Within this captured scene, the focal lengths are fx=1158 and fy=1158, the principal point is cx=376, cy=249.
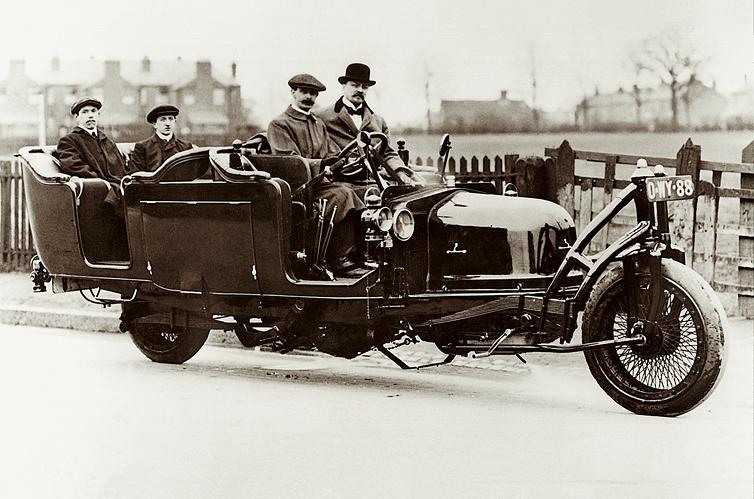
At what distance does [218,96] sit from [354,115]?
25.1 inches

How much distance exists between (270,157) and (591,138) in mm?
2047

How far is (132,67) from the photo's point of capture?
14.3ft

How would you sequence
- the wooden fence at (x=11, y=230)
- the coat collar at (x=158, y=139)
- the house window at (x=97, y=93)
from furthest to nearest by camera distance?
1. the wooden fence at (x=11, y=230)
2. the coat collar at (x=158, y=139)
3. the house window at (x=97, y=93)

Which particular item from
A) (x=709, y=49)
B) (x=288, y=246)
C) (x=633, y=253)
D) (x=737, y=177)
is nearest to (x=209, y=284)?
(x=288, y=246)

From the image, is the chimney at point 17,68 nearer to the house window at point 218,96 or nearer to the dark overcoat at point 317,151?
the house window at point 218,96

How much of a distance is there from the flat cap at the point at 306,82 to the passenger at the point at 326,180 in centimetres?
48

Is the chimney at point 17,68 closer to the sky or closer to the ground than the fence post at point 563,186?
closer to the sky

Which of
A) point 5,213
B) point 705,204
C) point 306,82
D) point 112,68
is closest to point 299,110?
point 306,82

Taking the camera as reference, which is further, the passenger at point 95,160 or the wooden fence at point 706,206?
the wooden fence at point 706,206

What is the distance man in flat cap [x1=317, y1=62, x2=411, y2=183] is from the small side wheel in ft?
5.51

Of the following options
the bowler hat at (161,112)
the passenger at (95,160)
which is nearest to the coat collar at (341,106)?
the bowler hat at (161,112)

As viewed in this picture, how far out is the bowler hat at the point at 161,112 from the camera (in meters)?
4.43

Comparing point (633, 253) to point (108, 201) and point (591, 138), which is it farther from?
point (108, 201)

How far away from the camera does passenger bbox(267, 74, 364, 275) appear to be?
5.34 meters
